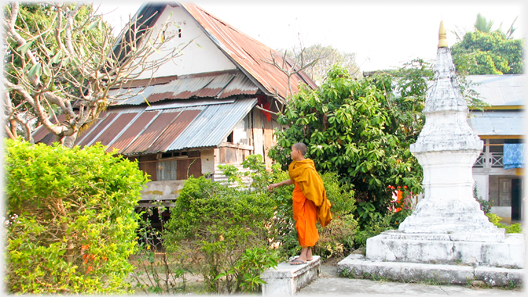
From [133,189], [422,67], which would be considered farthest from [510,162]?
[133,189]

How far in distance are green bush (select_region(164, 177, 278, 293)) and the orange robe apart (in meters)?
0.48

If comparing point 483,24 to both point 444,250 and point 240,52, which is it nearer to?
point 240,52

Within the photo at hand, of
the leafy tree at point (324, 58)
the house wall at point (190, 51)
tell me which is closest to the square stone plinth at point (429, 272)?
the house wall at point (190, 51)

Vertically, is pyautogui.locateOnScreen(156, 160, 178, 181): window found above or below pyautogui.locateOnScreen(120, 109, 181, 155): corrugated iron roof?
below

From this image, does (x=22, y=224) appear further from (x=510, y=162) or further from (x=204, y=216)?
(x=510, y=162)

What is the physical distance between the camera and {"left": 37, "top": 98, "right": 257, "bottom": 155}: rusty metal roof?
9180mm

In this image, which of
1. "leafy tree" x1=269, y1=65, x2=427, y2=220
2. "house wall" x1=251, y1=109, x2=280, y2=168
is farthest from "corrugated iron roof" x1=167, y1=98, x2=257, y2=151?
"leafy tree" x1=269, y1=65, x2=427, y2=220

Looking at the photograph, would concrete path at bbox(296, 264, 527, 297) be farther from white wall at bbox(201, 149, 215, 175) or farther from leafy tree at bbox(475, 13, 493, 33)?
leafy tree at bbox(475, 13, 493, 33)

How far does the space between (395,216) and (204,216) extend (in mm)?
5093

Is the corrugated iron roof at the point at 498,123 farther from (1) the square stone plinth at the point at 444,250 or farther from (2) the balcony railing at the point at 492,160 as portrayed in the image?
(1) the square stone plinth at the point at 444,250

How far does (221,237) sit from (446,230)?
11.1 feet

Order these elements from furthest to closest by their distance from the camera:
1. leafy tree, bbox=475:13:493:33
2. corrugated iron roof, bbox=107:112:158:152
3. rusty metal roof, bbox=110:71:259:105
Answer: leafy tree, bbox=475:13:493:33 < rusty metal roof, bbox=110:71:259:105 < corrugated iron roof, bbox=107:112:158:152

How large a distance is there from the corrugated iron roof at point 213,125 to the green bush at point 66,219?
4.64 meters

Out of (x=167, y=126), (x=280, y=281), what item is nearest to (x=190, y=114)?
(x=167, y=126)
